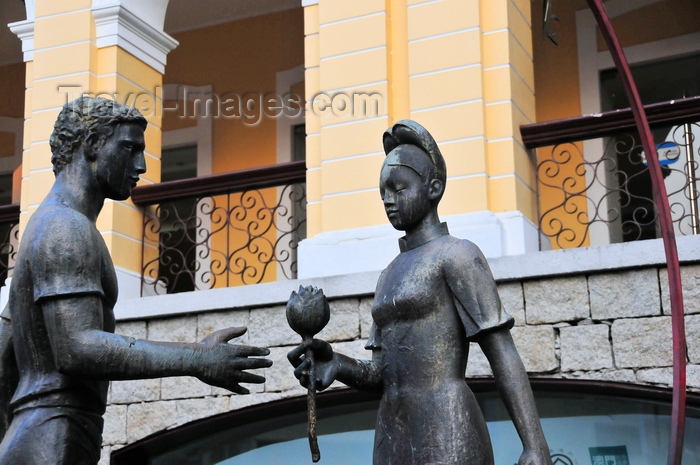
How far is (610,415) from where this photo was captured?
8.54 metres

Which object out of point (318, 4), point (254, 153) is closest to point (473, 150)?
point (318, 4)

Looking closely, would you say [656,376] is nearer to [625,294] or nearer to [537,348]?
[625,294]

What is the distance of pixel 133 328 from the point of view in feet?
32.0

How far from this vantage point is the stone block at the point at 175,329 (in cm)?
956

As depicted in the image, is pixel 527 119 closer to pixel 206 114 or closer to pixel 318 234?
pixel 318 234

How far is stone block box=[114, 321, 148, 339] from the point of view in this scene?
382 inches

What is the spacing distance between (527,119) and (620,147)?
2421 millimetres

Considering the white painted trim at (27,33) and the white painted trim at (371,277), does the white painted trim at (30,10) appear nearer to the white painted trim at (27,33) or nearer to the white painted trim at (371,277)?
the white painted trim at (27,33)

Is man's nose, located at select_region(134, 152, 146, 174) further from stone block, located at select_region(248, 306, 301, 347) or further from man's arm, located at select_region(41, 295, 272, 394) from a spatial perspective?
stone block, located at select_region(248, 306, 301, 347)

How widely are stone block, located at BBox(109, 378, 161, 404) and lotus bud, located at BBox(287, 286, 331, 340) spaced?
6.01 metres

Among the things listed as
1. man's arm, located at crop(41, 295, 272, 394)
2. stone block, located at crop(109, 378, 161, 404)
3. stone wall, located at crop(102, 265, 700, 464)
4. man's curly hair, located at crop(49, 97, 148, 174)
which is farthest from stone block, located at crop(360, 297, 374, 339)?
man's arm, located at crop(41, 295, 272, 394)

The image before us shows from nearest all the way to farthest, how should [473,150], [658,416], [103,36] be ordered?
1. [658,416]
2. [473,150]
3. [103,36]

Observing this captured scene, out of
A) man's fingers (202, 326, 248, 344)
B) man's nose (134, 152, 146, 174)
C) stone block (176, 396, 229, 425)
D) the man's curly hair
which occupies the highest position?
the man's curly hair

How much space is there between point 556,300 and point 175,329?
3.02 m
